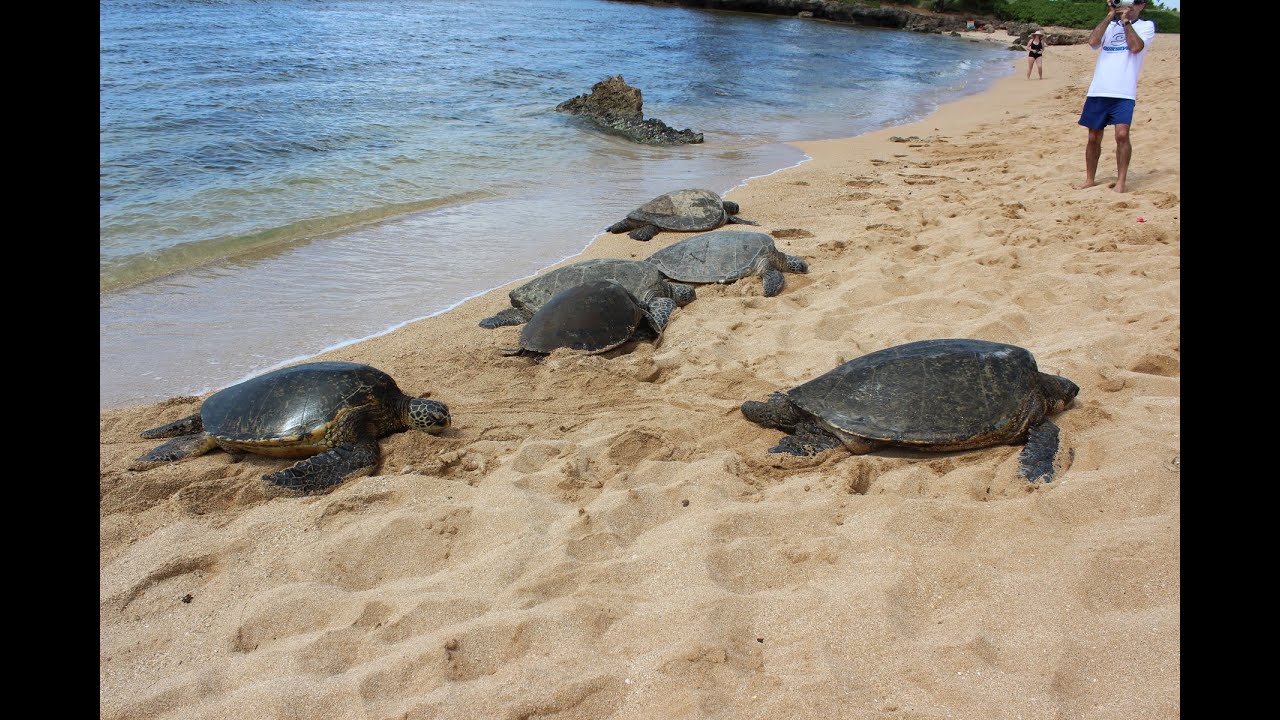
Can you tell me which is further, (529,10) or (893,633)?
(529,10)

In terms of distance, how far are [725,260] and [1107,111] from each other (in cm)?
417

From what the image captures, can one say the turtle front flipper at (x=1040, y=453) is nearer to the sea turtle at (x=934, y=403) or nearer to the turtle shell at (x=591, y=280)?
the sea turtle at (x=934, y=403)

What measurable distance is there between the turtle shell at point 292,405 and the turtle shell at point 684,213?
15.4ft

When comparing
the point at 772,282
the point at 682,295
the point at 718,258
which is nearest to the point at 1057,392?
the point at 772,282

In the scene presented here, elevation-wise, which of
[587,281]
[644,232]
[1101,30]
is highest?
[1101,30]

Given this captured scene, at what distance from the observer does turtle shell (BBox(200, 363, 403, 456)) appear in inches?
152

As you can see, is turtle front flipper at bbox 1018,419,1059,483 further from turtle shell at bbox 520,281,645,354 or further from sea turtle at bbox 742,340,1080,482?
turtle shell at bbox 520,281,645,354

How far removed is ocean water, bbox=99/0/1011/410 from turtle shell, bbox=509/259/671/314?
0.80 metres

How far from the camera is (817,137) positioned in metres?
13.8

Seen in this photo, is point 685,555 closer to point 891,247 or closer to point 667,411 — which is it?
point 667,411

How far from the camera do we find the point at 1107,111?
280 inches

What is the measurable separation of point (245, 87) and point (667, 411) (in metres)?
14.9

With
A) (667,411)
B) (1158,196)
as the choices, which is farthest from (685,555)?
(1158,196)

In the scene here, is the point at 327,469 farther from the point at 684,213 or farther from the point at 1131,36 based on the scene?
the point at 1131,36
